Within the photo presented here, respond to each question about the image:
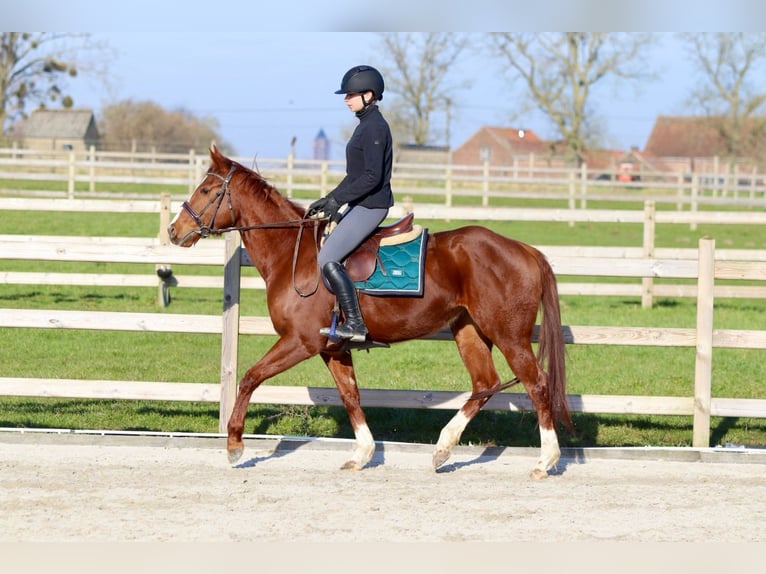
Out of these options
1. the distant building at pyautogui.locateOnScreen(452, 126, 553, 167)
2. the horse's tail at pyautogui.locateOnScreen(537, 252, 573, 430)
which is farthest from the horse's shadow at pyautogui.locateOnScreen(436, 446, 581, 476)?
the distant building at pyautogui.locateOnScreen(452, 126, 553, 167)

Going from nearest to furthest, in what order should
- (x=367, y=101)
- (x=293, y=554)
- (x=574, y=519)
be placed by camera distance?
(x=293, y=554) < (x=574, y=519) < (x=367, y=101)

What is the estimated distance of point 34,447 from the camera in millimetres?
7430

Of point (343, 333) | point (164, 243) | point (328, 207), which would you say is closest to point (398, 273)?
point (343, 333)

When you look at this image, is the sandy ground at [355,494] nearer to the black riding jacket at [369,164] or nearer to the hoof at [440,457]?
the hoof at [440,457]

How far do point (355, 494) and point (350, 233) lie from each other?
69.7 inches

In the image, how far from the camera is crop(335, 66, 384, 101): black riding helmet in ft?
22.6

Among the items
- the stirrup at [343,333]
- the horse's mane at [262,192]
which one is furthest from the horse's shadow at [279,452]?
the horse's mane at [262,192]

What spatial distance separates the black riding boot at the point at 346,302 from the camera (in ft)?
22.5

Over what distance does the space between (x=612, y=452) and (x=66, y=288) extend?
11.0m

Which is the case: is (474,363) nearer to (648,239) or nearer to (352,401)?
(352,401)

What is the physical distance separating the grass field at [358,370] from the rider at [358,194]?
1.91 meters

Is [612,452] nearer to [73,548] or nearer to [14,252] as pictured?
[73,548]

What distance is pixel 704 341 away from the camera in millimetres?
7836

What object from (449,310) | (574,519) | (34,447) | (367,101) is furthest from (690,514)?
(34,447)
